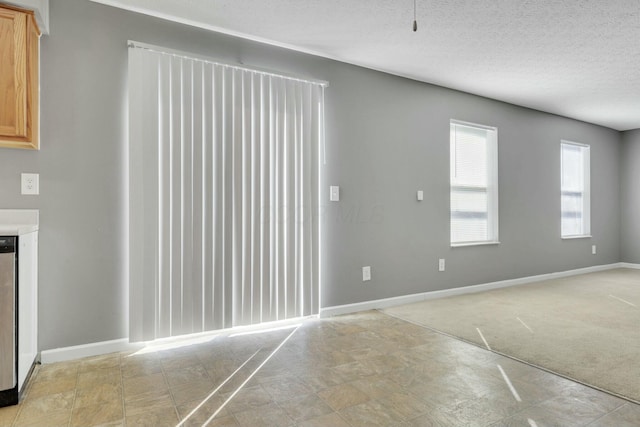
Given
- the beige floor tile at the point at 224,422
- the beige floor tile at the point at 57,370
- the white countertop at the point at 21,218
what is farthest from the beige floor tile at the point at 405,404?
the white countertop at the point at 21,218

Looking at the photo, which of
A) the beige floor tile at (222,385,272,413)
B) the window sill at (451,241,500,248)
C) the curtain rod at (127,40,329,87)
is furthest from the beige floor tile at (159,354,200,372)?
the window sill at (451,241,500,248)

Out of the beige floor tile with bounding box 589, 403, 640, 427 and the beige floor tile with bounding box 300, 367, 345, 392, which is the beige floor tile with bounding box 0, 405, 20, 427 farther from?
the beige floor tile with bounding box 589, 403, 640, 427

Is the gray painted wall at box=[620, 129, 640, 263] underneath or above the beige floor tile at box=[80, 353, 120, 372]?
above

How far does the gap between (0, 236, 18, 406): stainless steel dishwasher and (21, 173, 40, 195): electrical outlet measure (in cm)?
63

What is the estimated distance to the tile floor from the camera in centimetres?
178

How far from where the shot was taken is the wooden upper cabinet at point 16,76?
6.94 feet

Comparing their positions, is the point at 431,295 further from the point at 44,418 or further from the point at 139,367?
the point at 44,418

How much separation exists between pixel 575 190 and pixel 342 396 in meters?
5.63

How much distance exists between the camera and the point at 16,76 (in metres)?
2.15

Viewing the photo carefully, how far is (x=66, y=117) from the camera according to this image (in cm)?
249

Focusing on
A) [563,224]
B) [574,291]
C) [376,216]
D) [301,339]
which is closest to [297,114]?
[376,216]

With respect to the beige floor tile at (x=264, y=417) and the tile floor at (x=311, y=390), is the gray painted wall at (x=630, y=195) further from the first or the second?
the beige floor tile at (x=264, y=417)

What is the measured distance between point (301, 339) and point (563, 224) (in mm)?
4770

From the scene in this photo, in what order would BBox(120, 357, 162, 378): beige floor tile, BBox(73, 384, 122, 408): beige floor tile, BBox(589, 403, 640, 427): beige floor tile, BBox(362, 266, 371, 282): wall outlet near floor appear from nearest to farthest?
BBox(589, 403, 640, 427): beige floor tile → BBox(73, 384, 122, 408): beige floor tile → BBox(120, 357, 162, 378): beige floor tile → BBox(362, 266, 371, 282): wall outlet near floor
